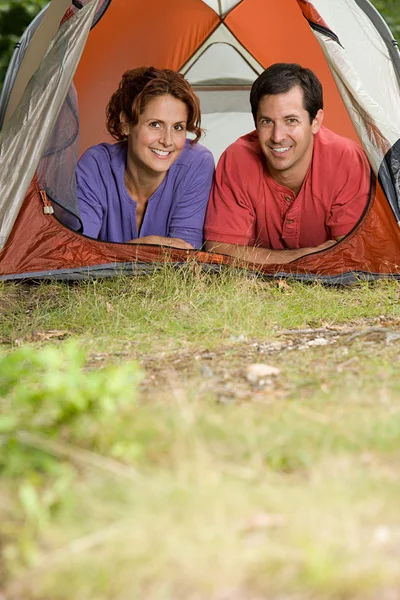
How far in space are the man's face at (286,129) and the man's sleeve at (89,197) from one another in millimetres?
827

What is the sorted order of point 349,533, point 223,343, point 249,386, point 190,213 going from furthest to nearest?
point 190,213 → point 223,343 → point 249,386 → point 349,533

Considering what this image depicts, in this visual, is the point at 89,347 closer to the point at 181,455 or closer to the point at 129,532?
the point at 181,455

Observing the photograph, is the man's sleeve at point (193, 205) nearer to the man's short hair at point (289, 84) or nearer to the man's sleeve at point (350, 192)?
the man's short hair at point (289, 84)

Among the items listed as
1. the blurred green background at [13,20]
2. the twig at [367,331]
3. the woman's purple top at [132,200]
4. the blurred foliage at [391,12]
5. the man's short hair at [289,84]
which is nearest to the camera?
the twig at [367,331]

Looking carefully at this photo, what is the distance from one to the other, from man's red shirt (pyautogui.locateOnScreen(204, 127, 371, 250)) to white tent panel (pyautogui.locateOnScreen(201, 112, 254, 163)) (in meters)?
1.58

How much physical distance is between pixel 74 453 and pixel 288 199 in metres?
2.58

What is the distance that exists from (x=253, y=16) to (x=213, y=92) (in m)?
0.58

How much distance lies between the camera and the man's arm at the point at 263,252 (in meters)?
3.82

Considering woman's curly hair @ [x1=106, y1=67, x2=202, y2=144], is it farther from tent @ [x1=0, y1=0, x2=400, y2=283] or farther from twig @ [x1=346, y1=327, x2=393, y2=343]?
twig @ [x1=346, y1=327, x2=393, y2=343]

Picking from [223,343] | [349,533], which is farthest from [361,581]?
[223,343]

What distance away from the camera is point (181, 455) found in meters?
1.59

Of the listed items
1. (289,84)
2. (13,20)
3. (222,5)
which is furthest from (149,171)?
(13,20)

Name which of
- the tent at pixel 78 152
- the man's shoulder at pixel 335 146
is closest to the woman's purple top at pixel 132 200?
the tent at pixel 78 152

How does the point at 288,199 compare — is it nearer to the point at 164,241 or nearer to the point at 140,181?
the point at 164,241
